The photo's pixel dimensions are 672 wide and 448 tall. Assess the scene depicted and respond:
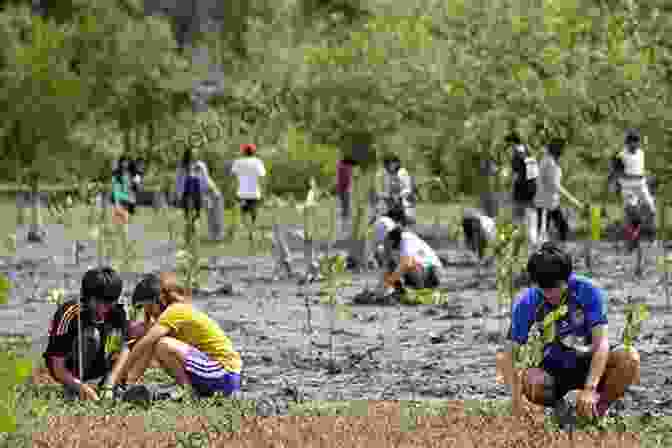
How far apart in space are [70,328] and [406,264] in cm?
749

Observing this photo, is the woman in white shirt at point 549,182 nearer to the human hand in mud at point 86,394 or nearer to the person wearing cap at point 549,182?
the person wearing cap at point 549,182

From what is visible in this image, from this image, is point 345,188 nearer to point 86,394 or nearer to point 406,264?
point 406,264

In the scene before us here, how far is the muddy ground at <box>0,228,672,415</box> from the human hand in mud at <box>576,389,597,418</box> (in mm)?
1491

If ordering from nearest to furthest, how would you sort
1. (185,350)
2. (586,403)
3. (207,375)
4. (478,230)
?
(586,403) < (185,350) < (207,375) < (478,230)

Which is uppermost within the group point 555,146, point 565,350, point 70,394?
point 555,146

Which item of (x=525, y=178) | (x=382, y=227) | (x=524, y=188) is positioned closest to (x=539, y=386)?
(x=382, y=227)

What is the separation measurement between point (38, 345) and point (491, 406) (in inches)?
211

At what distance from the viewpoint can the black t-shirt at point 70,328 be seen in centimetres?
1046

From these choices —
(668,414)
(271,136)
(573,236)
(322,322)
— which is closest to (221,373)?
(668,414)

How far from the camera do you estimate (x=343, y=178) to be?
36688 millimetres

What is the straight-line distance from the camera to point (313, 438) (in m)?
8.53

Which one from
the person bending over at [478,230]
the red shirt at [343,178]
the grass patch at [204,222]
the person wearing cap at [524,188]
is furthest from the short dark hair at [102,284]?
the red shirt at [343,178]

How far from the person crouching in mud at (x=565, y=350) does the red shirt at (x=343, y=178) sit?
88.5 feet

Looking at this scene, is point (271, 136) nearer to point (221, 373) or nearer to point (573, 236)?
point (573, 236)
